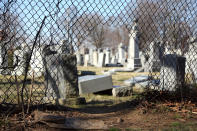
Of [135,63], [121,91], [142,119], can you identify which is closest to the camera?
[142,119]

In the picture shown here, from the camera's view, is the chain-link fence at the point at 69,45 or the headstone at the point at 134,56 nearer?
the chain-link fence at the point at 69,45

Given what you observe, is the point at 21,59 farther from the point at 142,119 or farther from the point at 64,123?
the point at 142,119

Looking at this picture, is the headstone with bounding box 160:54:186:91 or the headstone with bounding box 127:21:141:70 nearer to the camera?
the headstone with bounding box 160:54:186:91

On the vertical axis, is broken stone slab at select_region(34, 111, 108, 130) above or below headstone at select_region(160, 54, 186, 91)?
below

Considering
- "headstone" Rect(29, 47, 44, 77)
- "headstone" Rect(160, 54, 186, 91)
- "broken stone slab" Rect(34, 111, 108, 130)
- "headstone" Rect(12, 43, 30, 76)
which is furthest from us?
"headstone" Rect(160, 54, 186, 91)


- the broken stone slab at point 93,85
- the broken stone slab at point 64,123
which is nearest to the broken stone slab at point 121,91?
the broken stone slab at point 93,85

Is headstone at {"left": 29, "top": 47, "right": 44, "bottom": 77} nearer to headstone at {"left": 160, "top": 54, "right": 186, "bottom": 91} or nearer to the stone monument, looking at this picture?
the stone monument

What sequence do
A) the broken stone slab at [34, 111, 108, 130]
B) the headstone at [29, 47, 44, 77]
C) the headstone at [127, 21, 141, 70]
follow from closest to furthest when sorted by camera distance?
1. the broken stone slab at [34, 111, 108, 130]
2. the headstone at [29, 47, 44, 77]
3. the headstone at [127, 21, 141, 70]

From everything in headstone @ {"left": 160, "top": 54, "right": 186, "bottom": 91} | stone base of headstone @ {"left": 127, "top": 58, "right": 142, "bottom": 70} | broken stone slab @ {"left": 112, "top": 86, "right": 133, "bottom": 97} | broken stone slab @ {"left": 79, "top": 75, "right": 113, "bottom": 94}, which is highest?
stone base of headstone @ {"left": 127, "top": 58, "right": 142, "bottom": 70}

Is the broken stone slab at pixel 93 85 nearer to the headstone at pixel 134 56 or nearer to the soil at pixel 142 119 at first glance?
the soil at pixel 142 119

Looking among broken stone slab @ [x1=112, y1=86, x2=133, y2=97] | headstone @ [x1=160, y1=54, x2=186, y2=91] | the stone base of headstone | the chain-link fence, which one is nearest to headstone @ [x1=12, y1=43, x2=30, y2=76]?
the chain-link fence

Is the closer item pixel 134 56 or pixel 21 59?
pixel 21 59

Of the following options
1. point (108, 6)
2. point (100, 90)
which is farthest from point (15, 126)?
point (100, 90)

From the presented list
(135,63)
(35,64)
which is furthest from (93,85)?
(135,63)
